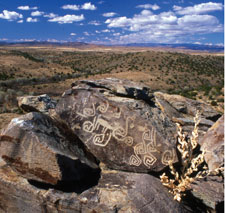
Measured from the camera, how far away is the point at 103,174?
593cm

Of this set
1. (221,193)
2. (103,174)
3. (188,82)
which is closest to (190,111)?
(221,193)

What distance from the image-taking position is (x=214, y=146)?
23.1 feet

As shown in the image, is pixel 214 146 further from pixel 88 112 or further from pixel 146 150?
pixel 88 112

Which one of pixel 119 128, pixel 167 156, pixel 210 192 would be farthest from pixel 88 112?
pixel 210 192

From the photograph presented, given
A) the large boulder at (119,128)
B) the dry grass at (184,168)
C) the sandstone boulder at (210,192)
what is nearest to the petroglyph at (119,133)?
the large boulder at (119,128)

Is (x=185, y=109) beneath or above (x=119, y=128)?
beneath

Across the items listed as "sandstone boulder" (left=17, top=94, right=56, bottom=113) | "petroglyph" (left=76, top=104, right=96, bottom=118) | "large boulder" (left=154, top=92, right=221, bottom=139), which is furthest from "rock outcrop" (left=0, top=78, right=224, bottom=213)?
"large boulder" (left=154, top=92, right=221, bottom=139)

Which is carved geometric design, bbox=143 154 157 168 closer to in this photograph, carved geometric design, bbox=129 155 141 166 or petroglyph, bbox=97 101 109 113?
carved geometric design, bbox=129 155 141 166

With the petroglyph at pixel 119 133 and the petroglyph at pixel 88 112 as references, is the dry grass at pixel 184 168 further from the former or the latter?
the petroglyph at pixel 88 112

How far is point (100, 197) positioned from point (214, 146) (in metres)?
3.97

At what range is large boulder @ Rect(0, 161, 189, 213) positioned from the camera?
507 cm

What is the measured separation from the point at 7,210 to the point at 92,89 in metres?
3.93

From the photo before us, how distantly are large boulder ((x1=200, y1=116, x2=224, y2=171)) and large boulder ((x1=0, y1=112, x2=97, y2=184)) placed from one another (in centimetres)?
364

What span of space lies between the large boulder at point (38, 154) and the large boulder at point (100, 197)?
404 millimetres
